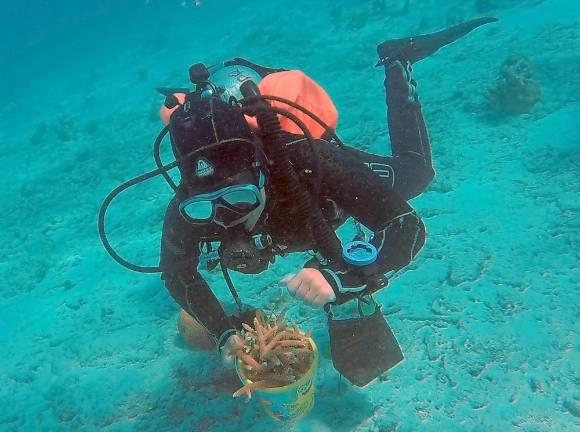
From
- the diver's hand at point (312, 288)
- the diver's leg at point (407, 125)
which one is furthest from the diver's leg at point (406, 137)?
the diver's hand at point (312, 288)

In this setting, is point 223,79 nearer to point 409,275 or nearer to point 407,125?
point 407,125

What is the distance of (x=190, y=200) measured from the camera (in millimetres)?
2822

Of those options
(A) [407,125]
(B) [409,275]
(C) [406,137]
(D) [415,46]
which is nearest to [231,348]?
(B) [409,275]

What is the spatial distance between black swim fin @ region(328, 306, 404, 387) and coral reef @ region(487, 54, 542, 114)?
512 cm

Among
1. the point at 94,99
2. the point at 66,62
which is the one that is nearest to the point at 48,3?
the point at 66,62

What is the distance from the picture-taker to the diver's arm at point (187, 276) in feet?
12.0

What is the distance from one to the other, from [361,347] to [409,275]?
1575mm

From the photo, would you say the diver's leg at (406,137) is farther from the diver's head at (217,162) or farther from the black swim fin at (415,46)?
the diver's head at (217,162)

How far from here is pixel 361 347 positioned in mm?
3520

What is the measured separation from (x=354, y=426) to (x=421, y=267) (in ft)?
6.53

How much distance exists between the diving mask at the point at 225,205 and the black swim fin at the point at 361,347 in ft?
3.89

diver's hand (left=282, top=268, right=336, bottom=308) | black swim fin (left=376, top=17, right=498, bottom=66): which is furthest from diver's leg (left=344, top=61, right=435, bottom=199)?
diver's hand (left=282, top=268, right=336, bottom=308)

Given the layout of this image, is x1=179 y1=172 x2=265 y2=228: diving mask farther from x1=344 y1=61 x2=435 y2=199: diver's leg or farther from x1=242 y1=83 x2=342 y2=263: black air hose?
x1=344 y1=61 x2=435 y2=199: diver's leg

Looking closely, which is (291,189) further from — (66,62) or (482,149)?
(66,62)
